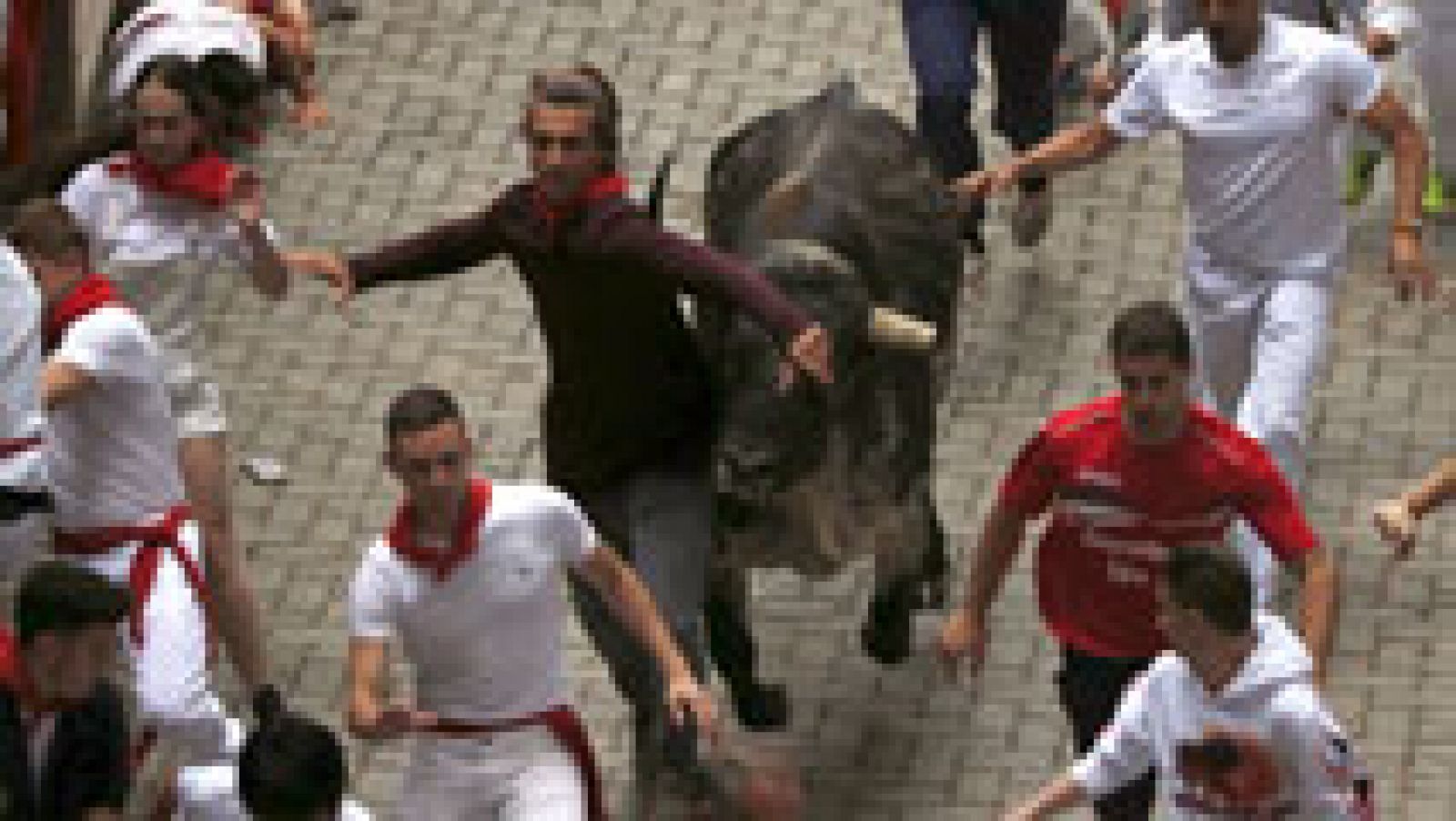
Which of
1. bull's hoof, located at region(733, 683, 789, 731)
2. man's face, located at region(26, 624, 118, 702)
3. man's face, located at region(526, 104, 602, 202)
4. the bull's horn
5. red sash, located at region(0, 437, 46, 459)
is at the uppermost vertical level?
man's face, located at region(526, 104, 602, 202)

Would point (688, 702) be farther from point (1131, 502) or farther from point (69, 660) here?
point (69, 660)

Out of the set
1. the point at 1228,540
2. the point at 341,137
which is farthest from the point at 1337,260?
the point at 341,137

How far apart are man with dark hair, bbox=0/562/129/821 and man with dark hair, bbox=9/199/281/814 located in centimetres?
130

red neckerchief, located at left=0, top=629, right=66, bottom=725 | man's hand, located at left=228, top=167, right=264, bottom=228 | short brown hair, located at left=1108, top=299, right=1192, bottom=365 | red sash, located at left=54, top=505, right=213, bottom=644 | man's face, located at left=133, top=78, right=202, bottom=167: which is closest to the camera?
red neckerchief, located at left=0, top=629, right=66, bottom=725

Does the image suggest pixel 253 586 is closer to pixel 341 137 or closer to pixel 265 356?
pixel 265 356

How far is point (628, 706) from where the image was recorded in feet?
50.9

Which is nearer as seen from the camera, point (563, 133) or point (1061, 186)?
point (563, 133)

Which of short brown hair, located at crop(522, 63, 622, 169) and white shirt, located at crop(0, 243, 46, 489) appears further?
short brown hair, located at crop(522, 63, 622, 169)

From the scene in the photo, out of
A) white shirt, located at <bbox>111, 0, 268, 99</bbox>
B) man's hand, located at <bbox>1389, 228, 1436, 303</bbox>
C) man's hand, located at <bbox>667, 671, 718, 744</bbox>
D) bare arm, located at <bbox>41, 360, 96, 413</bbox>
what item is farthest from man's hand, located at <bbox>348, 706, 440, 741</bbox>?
white shirt, located at <bbox>111, 0, 268, 99</bbox>

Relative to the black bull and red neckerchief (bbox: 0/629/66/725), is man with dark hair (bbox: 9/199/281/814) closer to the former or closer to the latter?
red neckerchief (bbox: 0/629/66/725)

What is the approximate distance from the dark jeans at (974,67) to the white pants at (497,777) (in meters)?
4.45

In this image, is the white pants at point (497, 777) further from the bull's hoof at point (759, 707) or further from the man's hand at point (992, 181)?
the man's hand at point (992, 181)

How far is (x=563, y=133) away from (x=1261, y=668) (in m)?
2.74

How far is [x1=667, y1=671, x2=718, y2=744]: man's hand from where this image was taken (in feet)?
43.2
